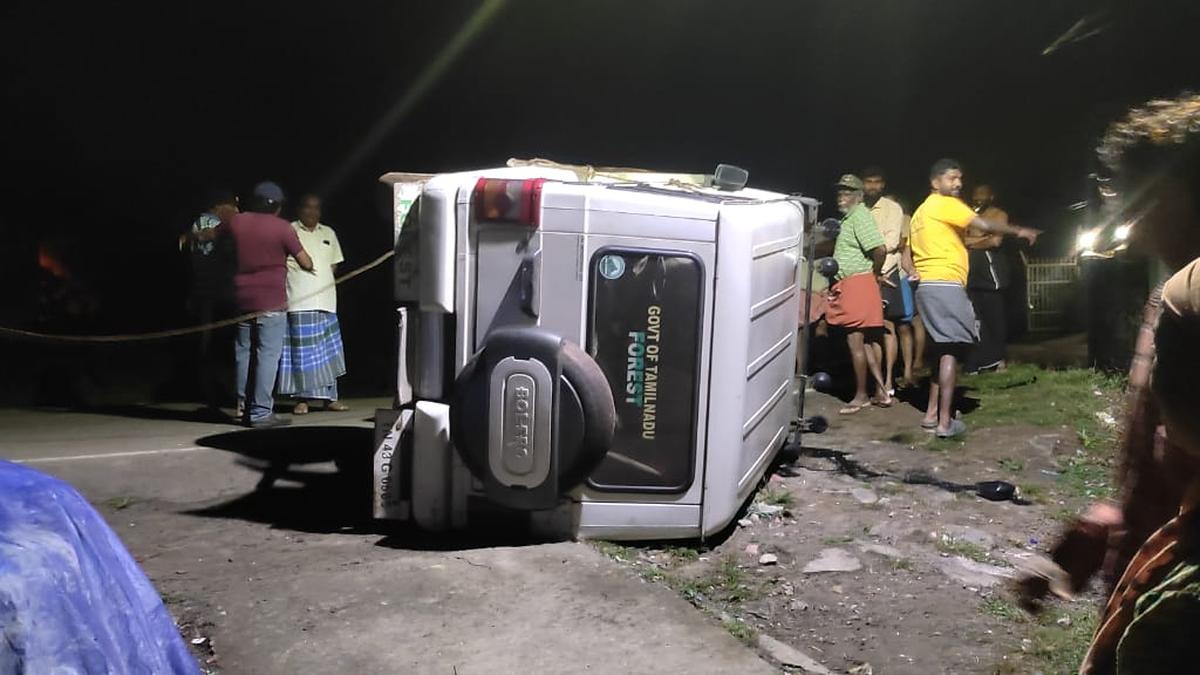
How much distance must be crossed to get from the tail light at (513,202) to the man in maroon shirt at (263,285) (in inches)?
140

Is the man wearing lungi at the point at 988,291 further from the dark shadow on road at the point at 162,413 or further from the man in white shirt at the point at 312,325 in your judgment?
the dark shadow on road at the point at 162,413

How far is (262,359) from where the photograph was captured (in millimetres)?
7840

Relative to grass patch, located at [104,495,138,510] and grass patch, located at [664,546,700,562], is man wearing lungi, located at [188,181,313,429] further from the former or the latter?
grass patch, located at [664,546,700,562]

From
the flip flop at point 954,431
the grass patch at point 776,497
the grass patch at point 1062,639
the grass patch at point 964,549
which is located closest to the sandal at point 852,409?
the flip flop at point 954,431

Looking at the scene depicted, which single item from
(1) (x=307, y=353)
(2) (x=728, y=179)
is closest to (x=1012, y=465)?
(2) (x=728, y=179)

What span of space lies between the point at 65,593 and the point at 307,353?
6235 mm

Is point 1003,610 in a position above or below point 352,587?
below

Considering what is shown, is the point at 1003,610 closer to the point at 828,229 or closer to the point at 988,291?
the point at 828,229

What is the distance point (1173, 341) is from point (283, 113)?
15.1m

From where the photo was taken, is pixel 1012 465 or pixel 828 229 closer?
pixel 1012 465

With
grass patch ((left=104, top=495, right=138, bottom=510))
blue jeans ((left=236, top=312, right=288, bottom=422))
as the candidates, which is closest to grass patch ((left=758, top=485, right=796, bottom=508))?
grass patch ((left=104, top=495, right=138, bottom=510))

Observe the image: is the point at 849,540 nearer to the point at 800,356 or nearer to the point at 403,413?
the point at 800,356

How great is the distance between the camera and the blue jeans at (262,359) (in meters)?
7.82

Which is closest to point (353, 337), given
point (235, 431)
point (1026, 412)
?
point (235, 431)
